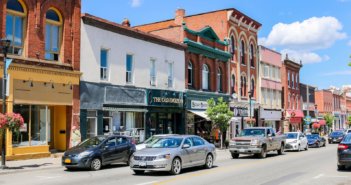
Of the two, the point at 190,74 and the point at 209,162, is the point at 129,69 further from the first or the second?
the point at 209,162

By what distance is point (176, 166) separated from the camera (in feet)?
51.9

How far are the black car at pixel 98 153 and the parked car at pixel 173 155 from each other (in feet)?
7.55

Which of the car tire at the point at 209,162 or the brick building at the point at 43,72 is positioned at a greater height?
the brick building at the point at 43,72

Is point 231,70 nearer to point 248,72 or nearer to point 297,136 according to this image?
point 248,72

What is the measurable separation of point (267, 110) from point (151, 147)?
3738cm

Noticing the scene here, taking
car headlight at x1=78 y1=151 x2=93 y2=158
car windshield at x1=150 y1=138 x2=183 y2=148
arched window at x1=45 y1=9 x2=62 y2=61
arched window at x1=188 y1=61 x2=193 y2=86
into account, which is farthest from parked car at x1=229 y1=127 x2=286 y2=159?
arched window at x1=188 y1=61 x2=193 y2=86

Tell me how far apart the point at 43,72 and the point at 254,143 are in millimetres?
11911

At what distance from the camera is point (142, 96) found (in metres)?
30.4

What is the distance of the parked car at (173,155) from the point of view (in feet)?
50.0

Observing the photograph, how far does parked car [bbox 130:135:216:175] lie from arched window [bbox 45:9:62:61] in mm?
10424

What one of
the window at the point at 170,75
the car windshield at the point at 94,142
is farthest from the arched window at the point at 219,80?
the car windshield at the point at 94,142

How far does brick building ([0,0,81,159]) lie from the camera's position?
72.2 ft

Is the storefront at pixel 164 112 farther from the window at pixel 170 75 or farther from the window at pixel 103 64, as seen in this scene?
the window at pixel 103 64

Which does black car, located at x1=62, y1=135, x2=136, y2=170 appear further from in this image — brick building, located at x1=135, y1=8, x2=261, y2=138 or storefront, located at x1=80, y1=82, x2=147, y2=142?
brick building, located at x1=135, y1=8, x2=261, y2=138
